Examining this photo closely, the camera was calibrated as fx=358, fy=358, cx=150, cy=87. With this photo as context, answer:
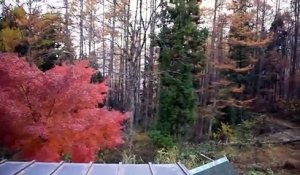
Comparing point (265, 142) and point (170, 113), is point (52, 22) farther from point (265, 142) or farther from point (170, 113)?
point (265, 142)

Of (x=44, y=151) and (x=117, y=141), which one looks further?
(x=117, y=141)

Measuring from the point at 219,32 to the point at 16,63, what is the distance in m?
6.41

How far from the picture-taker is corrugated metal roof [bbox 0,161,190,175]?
2465mm

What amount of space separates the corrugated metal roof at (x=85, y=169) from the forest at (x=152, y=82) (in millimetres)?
1554

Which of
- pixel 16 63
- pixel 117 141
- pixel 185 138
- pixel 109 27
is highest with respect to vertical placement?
pixel 109 27

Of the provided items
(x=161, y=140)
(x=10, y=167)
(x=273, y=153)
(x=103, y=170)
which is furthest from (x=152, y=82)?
(x=10, y=167)

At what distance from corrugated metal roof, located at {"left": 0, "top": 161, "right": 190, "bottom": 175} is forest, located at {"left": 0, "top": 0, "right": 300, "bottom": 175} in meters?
1.55

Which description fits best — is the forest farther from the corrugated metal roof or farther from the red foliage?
the corrugated metal roof

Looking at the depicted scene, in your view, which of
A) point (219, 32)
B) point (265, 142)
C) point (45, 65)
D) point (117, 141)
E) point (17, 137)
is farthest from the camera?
point (219, 32)

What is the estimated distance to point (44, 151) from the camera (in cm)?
428

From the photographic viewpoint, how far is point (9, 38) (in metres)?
6.95

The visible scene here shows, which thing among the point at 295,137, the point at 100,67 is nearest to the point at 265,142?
the point at 295,137

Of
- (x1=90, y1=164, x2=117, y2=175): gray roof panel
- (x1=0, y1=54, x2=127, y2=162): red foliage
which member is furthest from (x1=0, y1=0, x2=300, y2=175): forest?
(x1=90, y1=164, x2=117, y2=175): gray roof panel

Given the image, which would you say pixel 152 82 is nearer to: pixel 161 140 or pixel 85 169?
pixel 161 140
